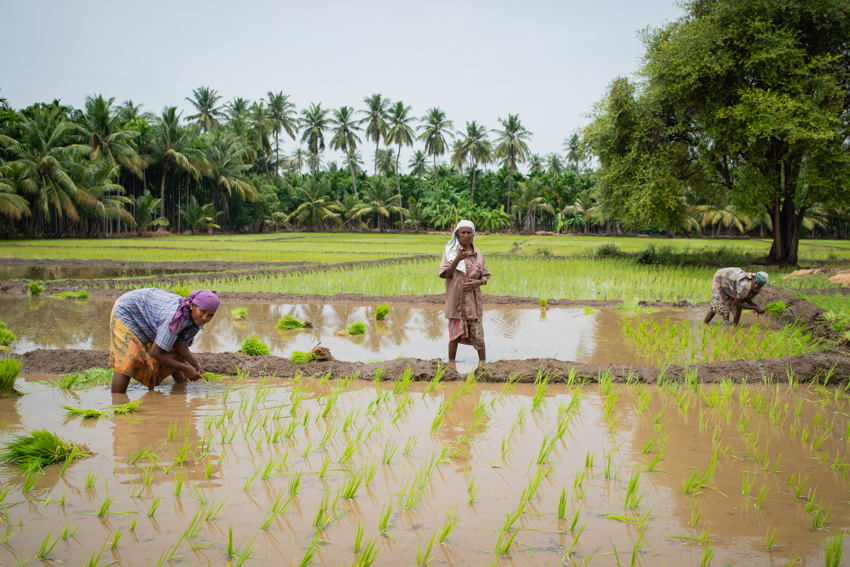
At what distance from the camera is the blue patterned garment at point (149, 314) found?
4004 millimetres

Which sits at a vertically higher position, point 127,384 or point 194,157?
point 194,157

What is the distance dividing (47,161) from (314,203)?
65.8ft

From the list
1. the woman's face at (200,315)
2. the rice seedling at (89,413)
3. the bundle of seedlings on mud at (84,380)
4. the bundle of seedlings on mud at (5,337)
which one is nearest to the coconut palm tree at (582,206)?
the bundle of seedlings on mud at (5,337)

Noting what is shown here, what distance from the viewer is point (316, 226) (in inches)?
1884

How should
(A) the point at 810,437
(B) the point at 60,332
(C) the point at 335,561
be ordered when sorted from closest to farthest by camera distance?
(C) the point at 335,561
(A) the point at 810,437
(B) the point at 60,332

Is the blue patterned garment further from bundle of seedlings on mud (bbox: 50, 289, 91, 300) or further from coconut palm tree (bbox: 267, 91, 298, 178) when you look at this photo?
coconut palm tree (bbox: 267, 91, 298, 178)

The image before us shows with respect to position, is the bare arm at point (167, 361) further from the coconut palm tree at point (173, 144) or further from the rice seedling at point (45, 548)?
the coconut palm tree at point (173, 144)

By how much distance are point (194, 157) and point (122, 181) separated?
677cm

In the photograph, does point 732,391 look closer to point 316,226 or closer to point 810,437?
point 810,437

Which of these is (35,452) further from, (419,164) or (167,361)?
(419,164)

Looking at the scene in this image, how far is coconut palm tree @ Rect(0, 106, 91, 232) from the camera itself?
26.5 m

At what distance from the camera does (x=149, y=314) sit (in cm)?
406

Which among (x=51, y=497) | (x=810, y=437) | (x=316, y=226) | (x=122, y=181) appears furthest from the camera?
(x=316, y=226)

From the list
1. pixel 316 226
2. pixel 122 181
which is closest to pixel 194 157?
pixel 122 181
